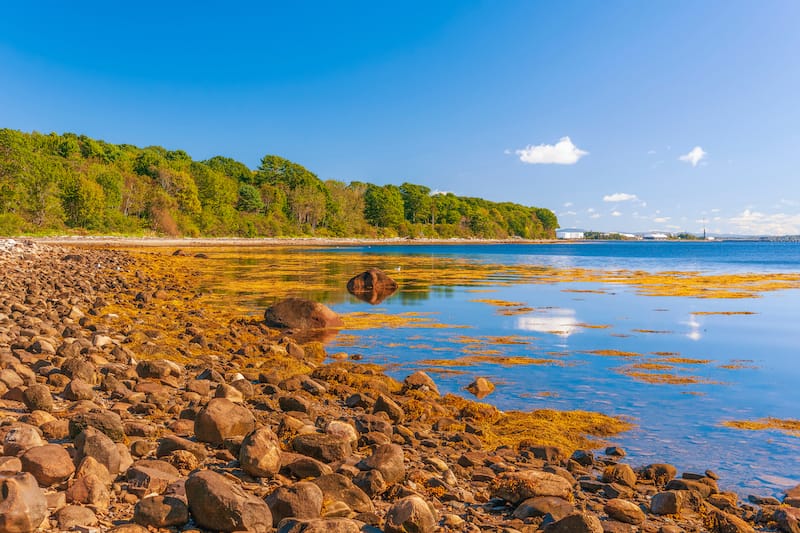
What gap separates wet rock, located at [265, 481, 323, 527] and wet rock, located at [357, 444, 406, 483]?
3.65 ft

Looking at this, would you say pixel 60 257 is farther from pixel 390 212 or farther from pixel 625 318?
pixel 390 212

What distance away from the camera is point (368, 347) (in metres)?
15.9

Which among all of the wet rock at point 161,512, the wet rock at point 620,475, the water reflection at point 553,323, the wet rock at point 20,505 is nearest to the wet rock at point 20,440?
the wet rock at point 20,505

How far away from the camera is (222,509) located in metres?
4.51

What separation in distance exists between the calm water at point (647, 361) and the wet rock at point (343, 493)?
4503 mm

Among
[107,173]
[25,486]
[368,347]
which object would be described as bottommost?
[368,347]

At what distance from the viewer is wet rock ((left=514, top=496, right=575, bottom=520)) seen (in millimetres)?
5434

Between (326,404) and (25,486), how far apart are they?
5850 millimetres

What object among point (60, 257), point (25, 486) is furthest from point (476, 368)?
point (60, 257)

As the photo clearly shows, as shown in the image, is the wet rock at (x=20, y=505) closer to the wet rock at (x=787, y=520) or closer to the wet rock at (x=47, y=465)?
the wet rock at (x=47, y=465)

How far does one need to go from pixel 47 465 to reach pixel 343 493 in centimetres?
281

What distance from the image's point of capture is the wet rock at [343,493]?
5.30 metres

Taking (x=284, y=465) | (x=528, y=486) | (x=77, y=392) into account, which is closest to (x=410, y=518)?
(x=528, y=486)

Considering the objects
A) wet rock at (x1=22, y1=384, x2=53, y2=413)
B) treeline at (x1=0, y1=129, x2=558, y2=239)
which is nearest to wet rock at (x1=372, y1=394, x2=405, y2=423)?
wet rock at (x1=22, y1=384, x2=53, y2=413)
